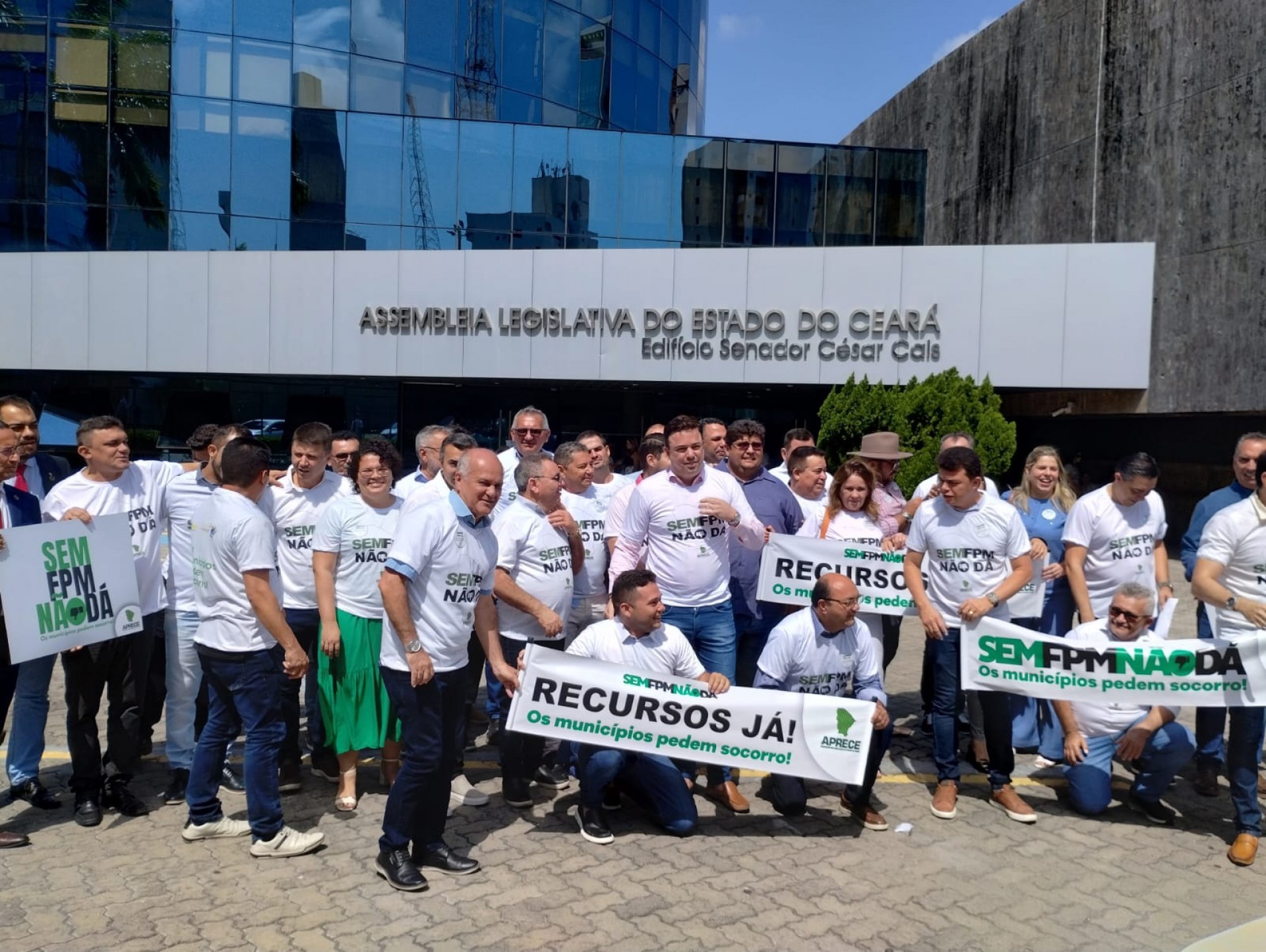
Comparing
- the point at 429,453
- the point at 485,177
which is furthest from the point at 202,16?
the point at 429,453

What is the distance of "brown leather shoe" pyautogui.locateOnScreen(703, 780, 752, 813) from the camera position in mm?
5676

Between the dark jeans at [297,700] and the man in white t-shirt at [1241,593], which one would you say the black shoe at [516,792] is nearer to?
the dark jeans at [297,700]

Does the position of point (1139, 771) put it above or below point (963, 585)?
below

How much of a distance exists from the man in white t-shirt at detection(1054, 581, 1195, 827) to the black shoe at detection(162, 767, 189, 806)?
4.97 metres

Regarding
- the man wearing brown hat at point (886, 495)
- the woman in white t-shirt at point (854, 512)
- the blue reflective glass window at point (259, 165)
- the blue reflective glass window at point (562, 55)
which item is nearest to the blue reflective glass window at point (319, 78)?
the blue reflective glass window at point (259, 165)

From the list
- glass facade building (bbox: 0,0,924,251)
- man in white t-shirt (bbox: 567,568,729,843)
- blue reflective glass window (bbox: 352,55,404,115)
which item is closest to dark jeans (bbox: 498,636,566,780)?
man in white t-shirt (bbox: 567,568,729,843)

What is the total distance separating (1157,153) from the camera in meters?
19.5

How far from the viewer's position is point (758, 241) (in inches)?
968

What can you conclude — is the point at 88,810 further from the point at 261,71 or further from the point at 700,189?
the point at 261,71

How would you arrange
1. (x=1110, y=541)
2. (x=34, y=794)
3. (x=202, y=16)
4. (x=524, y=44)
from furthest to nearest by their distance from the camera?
(x=524, y=44), (x=202, y=16), (x=1110, y=541), (x=34, y=794)

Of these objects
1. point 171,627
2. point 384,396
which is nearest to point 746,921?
point 171,627

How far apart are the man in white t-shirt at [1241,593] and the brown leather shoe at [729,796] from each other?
2492 millimetres

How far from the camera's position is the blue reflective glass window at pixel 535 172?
2367 centimetres

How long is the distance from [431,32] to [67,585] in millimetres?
23204
